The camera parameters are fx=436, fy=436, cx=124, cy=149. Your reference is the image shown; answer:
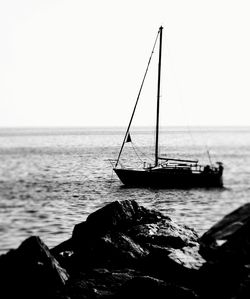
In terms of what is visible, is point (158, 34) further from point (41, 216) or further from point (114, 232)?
point (114, 232)

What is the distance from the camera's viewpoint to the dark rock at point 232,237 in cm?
916

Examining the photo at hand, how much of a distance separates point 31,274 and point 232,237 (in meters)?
6.04

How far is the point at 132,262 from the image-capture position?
554 inches

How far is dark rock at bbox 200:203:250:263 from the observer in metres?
9.16

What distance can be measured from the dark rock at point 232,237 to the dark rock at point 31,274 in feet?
15.6

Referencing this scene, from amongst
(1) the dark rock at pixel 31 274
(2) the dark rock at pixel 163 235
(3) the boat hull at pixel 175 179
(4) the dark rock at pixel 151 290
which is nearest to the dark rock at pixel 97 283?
(1) the dark rock at pixel 31 274

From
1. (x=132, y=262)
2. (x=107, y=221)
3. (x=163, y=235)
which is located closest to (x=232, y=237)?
(x=132, y=262)

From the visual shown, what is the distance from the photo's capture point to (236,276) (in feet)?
32.9

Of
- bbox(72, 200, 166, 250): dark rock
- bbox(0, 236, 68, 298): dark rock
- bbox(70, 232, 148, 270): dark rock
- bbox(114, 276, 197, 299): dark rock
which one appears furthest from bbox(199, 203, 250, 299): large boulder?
bbox(72, 200, 166, 250): dark rock

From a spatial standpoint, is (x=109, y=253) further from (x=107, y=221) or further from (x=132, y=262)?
(x=107, y=221)

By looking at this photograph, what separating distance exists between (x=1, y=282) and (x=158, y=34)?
3819cm

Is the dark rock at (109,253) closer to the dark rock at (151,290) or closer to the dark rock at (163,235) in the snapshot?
the dark rock at (163,235)

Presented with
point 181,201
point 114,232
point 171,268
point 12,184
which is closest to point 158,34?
point 181,201

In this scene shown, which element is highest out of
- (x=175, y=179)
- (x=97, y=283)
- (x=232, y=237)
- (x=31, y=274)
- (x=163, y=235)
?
(x=232, y=237)
